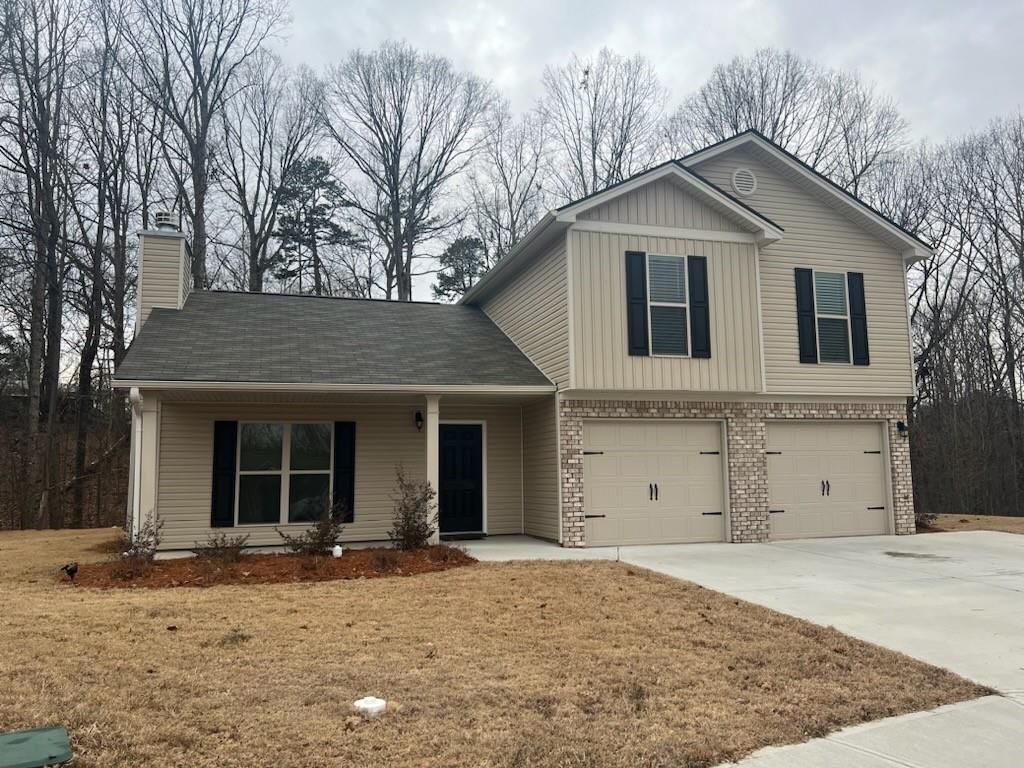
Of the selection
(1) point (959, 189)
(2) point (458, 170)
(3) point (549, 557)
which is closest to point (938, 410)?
(1) point (959, 189)

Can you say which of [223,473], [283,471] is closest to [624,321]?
[283,471]

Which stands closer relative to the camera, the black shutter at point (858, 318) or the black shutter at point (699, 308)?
the black shutter at point (699, 308)

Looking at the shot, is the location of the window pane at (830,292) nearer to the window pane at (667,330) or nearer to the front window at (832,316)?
the front window at (832,316)

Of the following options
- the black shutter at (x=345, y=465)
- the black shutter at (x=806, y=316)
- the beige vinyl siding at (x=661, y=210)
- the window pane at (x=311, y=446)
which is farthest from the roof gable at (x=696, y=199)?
the window pane at (x=311, y=446)

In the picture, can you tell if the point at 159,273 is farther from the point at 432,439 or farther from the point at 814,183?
the point at 814,183

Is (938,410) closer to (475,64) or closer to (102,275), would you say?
(475,64)

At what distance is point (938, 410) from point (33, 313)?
27125mm

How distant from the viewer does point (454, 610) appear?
6.70m

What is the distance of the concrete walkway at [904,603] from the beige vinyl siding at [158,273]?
7.05 meters

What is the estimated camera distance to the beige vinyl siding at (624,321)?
11.1 m

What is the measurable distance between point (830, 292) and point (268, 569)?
10195mm

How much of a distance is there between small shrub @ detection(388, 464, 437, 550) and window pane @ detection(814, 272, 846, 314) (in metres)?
7.48

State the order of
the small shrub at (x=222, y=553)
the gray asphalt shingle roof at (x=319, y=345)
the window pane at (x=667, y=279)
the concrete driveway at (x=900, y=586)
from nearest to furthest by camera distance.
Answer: the concrete driveway at (x=900, y=586), the small shrub at (x=222, y=553), the gray asphalt shingle roof at (x=319, y=345), the window pane at (x=667, y=279)

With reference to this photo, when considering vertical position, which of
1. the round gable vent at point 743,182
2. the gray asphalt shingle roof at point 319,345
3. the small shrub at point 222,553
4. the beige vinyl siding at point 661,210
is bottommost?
the small shrub at point 222,553
